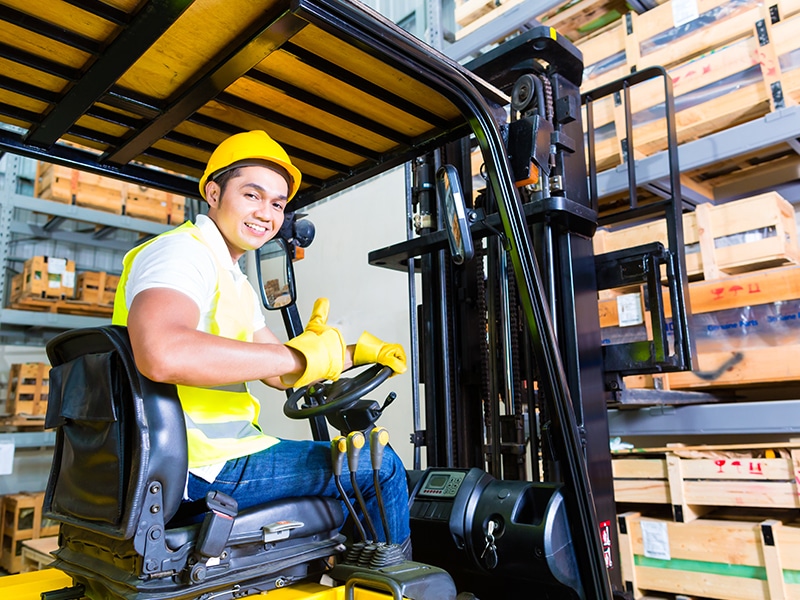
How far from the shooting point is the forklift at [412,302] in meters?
1.66

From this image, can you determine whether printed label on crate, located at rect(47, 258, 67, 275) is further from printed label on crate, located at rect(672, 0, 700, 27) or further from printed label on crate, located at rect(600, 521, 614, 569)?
printed label on crate, located at rect(600, 521, 614, 569)

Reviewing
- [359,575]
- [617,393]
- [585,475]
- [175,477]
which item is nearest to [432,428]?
[617,393]

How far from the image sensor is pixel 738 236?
383 centimetres

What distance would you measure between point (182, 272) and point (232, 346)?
0.84 ft

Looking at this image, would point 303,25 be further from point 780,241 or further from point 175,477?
point 780,241

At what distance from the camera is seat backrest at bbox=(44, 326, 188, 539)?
1537 millimetres

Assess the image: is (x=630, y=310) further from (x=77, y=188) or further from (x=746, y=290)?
(x=77, y=188)

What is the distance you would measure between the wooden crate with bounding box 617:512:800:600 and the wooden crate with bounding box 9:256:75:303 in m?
7.16

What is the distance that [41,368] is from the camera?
785 cm

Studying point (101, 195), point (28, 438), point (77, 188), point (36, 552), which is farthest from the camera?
point (101, 195)

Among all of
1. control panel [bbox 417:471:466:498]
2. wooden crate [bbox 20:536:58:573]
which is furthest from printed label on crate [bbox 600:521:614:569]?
wooden crate [bbox 20:536:58:573]

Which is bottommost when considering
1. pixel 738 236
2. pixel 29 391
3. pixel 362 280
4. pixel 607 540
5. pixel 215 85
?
pixel 607 540

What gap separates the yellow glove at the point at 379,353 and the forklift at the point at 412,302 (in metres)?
0.04

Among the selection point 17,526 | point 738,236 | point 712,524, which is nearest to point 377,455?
point 712,524
